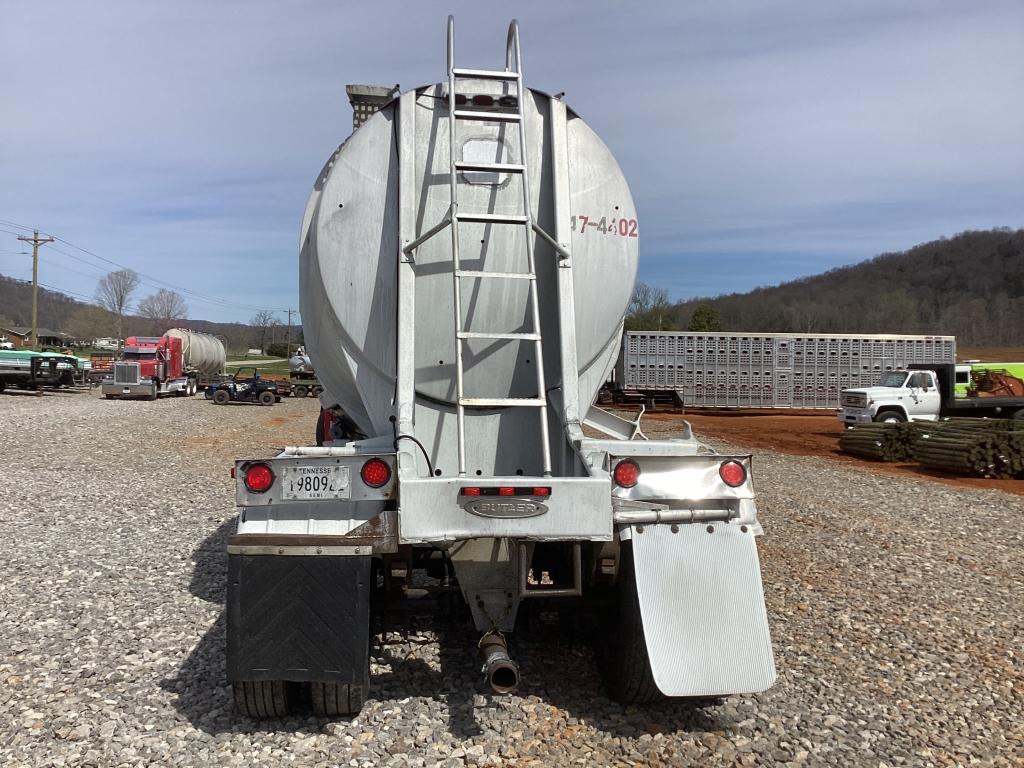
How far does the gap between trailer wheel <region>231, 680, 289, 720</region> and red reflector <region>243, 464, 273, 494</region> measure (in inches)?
36.6

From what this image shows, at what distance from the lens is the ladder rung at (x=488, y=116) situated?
172 inches

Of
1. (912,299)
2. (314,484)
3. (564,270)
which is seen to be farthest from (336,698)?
(912,299)

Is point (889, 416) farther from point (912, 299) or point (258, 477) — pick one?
point (912, 299)

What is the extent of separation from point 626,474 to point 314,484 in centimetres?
147

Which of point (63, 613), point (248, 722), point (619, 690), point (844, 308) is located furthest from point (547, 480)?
point (844, 308)

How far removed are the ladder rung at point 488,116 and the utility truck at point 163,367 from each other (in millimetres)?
31803

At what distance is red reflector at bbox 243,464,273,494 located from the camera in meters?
3.48

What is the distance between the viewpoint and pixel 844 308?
376ft

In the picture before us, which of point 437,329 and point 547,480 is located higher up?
point 437,329

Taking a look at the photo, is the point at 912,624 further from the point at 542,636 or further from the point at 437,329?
the point at 437,329

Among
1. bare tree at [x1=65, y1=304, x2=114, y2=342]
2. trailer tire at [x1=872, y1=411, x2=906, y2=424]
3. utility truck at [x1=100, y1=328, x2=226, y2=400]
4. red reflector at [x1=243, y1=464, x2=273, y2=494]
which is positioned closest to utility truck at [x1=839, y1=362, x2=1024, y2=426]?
trailer tire at [x1=872, y1=411, x2=906, y2=424]

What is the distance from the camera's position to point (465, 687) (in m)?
4.25

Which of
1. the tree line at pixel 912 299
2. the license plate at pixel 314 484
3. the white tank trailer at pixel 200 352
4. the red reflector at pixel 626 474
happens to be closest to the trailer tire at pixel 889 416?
the red reflector at pixel 626 474

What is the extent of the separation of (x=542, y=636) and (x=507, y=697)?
94cm
